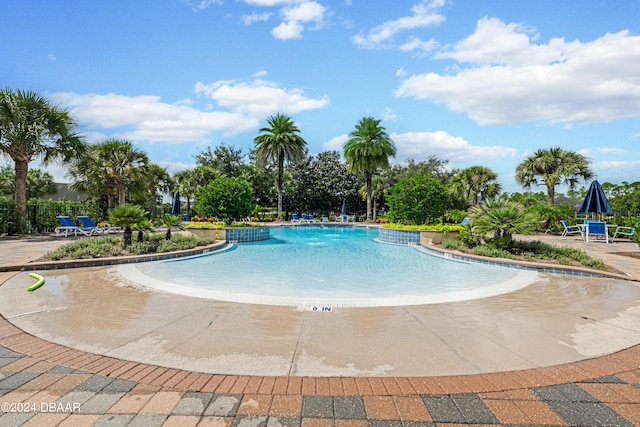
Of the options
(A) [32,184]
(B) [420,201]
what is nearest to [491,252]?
(B) [420,201]

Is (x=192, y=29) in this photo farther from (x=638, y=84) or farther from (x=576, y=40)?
(x=638, y=84)

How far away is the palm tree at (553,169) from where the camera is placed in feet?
70.8

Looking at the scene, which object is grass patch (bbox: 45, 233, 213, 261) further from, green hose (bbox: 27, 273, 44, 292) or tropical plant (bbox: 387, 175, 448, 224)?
tropical plant (bbox: 387, 175, 448, 224)

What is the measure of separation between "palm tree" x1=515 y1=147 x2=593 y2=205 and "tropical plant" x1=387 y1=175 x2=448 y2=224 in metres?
11.5

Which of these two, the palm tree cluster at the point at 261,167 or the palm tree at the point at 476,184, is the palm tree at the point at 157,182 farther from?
the palm tree at the point at 476,184

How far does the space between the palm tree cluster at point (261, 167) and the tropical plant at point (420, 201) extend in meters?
4.07

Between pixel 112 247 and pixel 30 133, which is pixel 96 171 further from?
pixel 112 247

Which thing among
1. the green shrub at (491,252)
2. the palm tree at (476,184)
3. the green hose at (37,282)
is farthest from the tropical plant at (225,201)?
the palm tree at (476,184)

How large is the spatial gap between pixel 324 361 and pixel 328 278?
490 cm

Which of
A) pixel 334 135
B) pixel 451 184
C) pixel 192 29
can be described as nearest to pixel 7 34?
pixel 192 29

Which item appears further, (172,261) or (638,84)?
(638,84)

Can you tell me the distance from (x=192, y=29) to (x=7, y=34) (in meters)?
5.10

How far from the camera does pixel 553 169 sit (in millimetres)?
22875

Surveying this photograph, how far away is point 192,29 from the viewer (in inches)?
427
